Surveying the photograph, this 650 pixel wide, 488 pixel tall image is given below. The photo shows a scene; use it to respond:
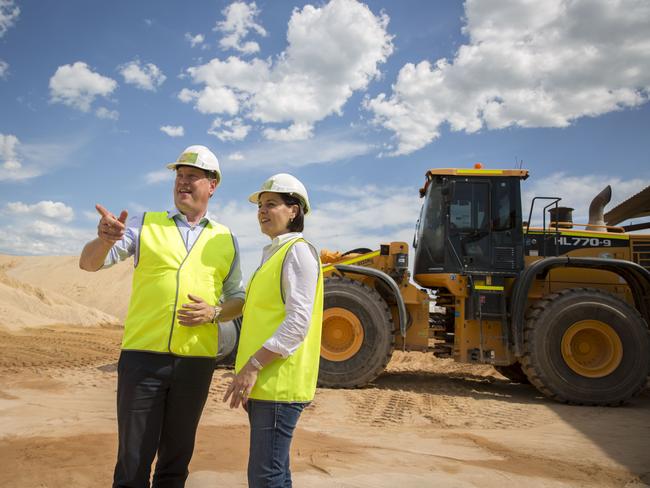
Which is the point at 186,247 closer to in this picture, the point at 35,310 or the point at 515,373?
the point at 515,373

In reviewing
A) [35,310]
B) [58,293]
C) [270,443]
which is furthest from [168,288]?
[58,293]

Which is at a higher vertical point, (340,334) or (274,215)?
(274,215)

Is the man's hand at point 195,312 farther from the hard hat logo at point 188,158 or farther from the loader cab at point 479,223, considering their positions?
the loader cab at point 479,223

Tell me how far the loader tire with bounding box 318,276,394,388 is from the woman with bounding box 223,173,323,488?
499 centimetres

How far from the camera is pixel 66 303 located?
2169cm

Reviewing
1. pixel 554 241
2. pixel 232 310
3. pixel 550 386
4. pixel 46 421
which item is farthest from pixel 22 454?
pixel 554 241

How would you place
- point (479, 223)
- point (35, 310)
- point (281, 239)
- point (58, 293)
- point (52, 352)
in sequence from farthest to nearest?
point (58, 293)
point (35, 310)
point (52, 352)
point (479, 223)
point (281, 239)

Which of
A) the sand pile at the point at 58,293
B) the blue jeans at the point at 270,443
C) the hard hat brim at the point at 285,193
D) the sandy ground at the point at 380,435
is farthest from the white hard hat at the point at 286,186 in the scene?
the sand pile at the point at 58,293

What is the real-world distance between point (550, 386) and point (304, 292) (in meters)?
5.94

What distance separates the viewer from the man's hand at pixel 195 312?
2309 millimetres

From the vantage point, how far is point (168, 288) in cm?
238

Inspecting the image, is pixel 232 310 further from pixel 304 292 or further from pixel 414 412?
pixel 414 412

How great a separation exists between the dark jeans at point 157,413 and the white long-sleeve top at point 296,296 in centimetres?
55

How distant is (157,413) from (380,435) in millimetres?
3296
